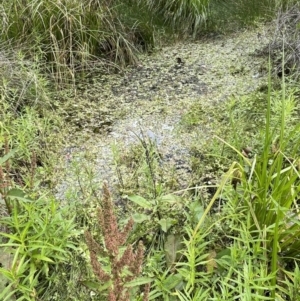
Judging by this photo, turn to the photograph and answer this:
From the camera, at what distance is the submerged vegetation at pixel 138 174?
1108 millimetres

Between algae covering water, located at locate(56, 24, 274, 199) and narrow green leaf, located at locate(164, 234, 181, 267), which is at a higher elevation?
algae covering water, located at locate(56, 24, 274, 199)

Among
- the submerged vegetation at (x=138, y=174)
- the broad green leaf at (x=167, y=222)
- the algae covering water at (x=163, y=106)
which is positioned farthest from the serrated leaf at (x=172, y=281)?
the algae covering water at (x=163, y=106)

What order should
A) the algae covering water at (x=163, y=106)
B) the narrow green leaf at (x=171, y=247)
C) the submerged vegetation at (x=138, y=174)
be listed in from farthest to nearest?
1. the algae covering water at (x=163, y=106)
2. the narrow green leaf at (x=171, y=247)
3. the submerged vegetation at (x=138, y=174)

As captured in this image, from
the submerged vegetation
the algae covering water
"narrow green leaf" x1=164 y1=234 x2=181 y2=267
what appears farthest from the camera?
the algae covering water

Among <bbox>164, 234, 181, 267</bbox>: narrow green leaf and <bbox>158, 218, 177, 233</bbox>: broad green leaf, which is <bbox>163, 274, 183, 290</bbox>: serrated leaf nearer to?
<bbox>164, 234, 181, 267</bbox>: narrow green leaf

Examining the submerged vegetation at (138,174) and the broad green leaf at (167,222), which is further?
the broad green leaf at (167,222)

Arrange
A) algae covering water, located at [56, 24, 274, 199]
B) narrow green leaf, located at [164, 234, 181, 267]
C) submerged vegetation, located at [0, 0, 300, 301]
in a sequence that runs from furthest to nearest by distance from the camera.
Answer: algae covering water, located at [56, 24, 274, 199] < narrow green leaf, located at [164, 234, 181, 267] < submerged vegetation, located at [0, 0, 300, 301]

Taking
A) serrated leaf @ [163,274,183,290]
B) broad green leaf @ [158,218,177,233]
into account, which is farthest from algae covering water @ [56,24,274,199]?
serrated leaf @ [163,274,183,290]

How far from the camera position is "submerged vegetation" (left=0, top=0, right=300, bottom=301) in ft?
3.64

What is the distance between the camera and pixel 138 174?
5.61ft

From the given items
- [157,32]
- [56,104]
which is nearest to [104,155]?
[56,104]

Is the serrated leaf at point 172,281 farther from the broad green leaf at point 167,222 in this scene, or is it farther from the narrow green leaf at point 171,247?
the broad green leaf at point 167,222

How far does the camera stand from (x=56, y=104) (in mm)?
2207

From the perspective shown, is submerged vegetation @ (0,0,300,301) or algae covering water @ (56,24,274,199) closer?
submerged vegetation @ (0,0,300,301)
